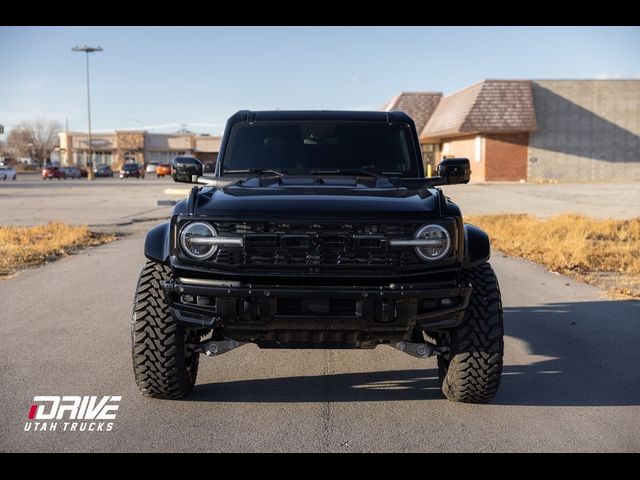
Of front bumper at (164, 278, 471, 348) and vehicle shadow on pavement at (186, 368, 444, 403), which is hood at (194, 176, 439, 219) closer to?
front bumper at (164, 278, 471, 348)

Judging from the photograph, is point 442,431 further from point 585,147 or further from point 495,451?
point 585,147

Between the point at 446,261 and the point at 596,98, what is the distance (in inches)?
1661

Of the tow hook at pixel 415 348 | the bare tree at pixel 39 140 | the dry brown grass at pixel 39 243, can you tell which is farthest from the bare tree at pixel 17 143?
the tow hook at pixel 415 348

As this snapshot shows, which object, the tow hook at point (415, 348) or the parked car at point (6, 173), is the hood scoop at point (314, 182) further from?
the parked car at point (6, 173)

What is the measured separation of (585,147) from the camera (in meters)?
42.7

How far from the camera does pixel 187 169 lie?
559cm

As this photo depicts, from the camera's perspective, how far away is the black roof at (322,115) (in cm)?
600

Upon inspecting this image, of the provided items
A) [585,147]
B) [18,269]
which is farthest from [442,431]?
[585,147]

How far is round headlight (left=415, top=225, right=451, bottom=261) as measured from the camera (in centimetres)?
404

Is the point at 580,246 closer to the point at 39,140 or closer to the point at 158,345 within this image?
the point at 158,345

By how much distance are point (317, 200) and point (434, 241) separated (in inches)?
28.9

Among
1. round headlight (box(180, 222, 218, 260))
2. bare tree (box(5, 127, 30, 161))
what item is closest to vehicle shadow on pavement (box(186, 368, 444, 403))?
round headlight (box(180, 222, 218, 260))

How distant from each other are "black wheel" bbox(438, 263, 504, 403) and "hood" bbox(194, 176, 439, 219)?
2.04 feet
